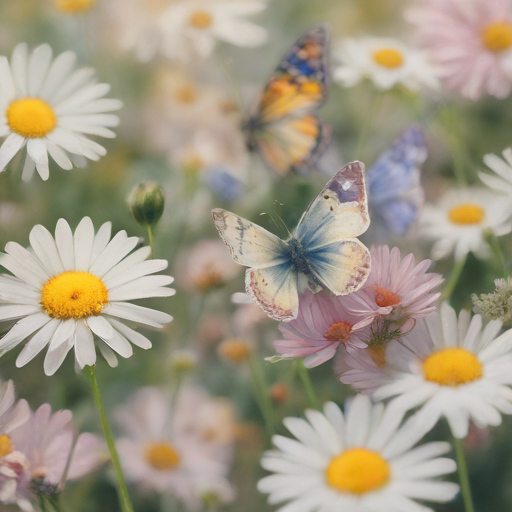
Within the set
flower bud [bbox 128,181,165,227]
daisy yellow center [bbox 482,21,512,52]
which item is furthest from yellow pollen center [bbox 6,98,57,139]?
daisy yellow center [bbox 482,21,512,52]

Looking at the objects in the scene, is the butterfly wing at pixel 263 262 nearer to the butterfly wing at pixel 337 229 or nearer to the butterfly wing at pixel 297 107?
the butterfly wing at pixel 337 229

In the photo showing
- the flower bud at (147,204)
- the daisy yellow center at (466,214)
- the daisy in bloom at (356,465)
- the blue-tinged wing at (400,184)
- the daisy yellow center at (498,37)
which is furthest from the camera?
the daisy yellow center at (498,37)

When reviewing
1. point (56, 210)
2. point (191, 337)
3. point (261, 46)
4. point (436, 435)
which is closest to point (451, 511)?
point (436, 435)

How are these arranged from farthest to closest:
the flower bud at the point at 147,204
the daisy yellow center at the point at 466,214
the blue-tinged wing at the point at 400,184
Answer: the daisy yellow center at the point at 466,214, the blue-tinged wing at the point at 400,184, the flower bud at the point at 147,204

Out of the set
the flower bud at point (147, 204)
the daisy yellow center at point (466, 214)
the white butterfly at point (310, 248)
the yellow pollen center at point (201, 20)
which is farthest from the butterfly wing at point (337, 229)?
the yellow pollen center at point (201, 20)

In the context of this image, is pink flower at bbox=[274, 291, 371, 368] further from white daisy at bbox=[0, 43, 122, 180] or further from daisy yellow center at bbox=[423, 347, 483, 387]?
white daisy at bbox=[0, 43, 122, 180]
